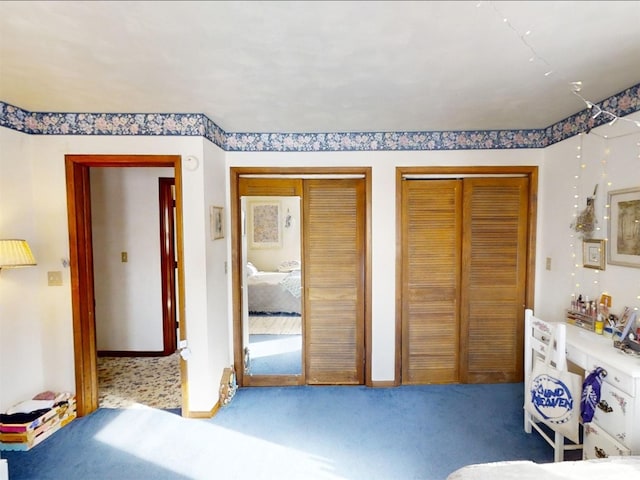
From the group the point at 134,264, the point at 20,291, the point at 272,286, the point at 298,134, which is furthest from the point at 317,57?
the point at 134,264

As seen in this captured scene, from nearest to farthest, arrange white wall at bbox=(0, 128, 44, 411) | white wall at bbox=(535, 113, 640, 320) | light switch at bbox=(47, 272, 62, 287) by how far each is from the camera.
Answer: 1. white wall at bbox=(535, 113, 640, 320)
2. white wall at bbox=(0, 128, 44, 411)
3. light switch at bbox=(47, 272, 62, 287)

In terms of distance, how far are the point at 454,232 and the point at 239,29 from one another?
2.51 meters

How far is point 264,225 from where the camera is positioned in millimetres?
3176

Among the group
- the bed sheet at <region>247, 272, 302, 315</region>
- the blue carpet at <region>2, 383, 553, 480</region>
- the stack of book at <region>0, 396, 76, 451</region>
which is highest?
the bed sheet at <region>247, 272, 302, 315</region>

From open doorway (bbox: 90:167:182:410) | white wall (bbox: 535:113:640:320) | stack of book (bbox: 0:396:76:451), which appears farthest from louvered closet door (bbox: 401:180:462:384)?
stack of book (bbox: 0:396:76:451)

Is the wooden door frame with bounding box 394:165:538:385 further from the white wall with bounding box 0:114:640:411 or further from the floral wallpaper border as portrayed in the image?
the floral wallpaper border

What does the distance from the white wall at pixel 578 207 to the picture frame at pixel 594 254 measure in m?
0.04

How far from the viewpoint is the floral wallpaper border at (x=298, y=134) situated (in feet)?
8.00

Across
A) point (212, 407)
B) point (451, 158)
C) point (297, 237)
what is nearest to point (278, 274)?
point (297, 237)

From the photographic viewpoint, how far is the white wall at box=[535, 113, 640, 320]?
2.20 m

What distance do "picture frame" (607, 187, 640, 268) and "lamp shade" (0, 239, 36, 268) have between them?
4024mm

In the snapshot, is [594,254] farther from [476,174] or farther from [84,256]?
[84,256]

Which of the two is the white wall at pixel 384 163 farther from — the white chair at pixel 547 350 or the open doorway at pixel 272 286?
the white chair at pixel 547 350

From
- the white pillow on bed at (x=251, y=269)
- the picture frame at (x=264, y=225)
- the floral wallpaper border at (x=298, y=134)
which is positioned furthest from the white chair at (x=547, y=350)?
the white pillow on bed at (x=251, y=269)
